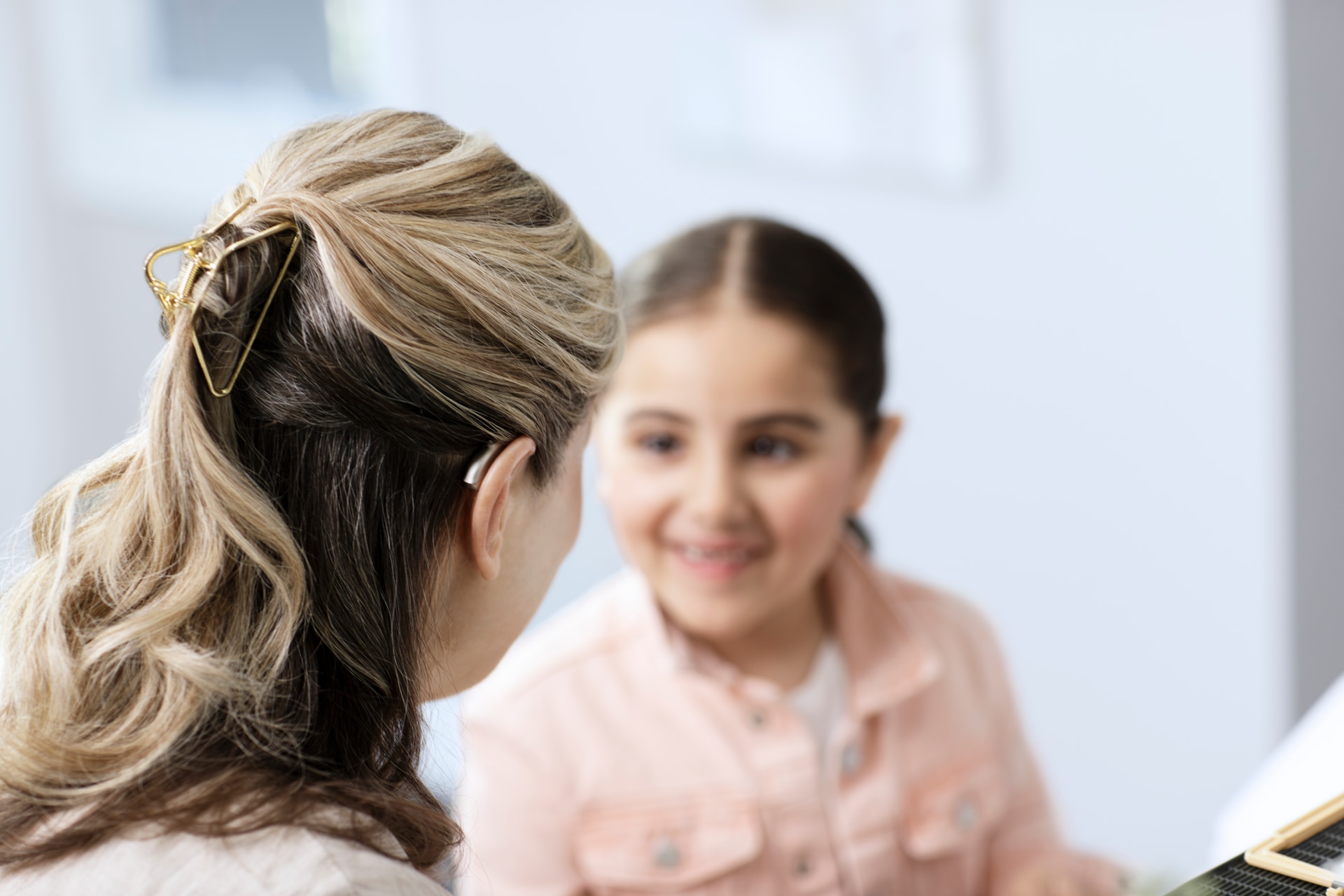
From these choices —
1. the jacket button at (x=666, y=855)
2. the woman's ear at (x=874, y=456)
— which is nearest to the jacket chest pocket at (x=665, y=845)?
the jacket button at (x=666, y=855)

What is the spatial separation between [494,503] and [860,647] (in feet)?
1.44

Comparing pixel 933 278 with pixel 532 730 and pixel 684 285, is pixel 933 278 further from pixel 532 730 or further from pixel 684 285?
pixel 532 730

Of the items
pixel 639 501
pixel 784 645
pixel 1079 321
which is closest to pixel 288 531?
pixel 639 501

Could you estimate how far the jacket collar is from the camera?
0.96 m

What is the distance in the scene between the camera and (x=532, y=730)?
3.08 feet

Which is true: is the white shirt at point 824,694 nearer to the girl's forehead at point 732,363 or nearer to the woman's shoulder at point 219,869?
the girl's forehead at point 732,363

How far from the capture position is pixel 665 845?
0.92 m

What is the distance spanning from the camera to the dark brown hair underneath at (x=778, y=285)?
0.93 m

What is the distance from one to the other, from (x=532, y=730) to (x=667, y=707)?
10 cm

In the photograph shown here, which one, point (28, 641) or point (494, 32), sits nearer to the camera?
point (28, 641)

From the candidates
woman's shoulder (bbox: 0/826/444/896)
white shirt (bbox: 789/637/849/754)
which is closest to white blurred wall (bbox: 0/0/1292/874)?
white shirt (bbox: 789/637/849/754)

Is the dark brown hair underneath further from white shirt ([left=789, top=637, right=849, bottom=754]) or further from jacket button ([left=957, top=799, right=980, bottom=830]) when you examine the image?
jacket button ([left=957, top=799, right=980, bottom=830])

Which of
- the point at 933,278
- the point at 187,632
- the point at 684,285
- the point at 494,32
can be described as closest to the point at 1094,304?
the point at 933,278

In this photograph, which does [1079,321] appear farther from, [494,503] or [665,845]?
[494,503]
